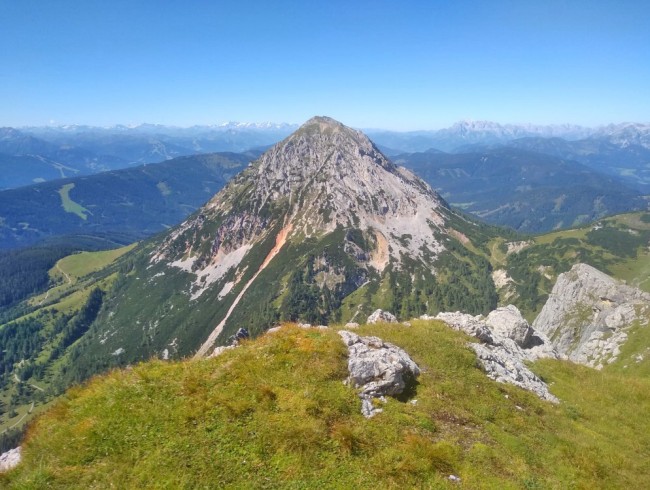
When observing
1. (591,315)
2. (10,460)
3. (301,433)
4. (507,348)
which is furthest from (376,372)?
(591,315)

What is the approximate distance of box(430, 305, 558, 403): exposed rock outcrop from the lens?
3159cm

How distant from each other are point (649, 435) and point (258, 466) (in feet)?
94.3

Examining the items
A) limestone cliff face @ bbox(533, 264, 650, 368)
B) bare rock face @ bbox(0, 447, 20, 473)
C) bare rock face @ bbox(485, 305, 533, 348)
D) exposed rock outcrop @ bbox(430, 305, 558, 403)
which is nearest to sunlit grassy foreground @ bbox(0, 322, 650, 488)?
bare rock face @ bbox(0, 447, 20, 473)

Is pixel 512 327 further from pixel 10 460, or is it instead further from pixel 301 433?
pixel 10 460

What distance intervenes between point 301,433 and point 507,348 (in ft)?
93.7

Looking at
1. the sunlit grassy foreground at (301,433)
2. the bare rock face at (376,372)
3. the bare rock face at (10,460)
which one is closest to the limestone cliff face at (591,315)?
the sunlit grassy foreground at (301,433)

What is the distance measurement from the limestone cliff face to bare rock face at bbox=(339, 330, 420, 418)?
58.4 m

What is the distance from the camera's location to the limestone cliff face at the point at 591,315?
77375mm

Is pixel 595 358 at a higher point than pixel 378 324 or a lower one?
lower

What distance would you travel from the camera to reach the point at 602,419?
94.8 feet

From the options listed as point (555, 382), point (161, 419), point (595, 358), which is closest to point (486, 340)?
point (555, 382)

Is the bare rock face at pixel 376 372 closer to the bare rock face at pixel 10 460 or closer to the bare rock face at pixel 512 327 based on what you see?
the bare rock face at pixel 10 460

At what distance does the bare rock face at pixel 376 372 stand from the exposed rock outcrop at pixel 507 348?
9.37 meters

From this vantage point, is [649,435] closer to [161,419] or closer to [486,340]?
[486,340]
